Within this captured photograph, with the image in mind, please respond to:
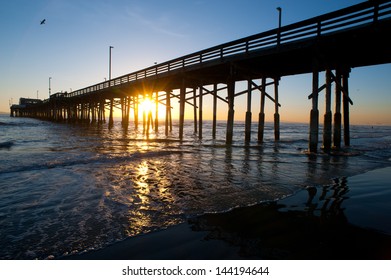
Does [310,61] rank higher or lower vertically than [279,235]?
higher

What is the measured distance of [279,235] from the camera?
2.72 metres

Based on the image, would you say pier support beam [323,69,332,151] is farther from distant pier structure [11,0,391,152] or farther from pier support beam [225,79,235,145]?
pier support beam [225,79,235,145]

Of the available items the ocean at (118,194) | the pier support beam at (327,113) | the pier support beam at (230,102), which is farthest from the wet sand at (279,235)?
the pier support beam at (230,102)

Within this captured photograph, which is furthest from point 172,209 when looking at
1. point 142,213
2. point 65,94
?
point 65,94

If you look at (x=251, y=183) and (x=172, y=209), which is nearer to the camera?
(x=172, y=209)

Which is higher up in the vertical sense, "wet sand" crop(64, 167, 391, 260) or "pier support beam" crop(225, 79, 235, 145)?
"pier support beam" crop(225, 79, 235, 145)

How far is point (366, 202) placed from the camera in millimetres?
3893

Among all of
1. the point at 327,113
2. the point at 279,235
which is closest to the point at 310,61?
the point at 327,113

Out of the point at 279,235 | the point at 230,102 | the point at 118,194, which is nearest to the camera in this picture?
the point at 279,235

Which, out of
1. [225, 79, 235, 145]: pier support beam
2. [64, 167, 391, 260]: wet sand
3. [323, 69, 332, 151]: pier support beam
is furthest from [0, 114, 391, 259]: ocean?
[225, 79, 235, 145]: pier support beam

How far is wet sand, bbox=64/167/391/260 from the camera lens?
2320 millimetres

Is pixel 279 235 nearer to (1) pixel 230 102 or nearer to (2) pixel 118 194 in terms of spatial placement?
Answer: (2) pixel 118 194

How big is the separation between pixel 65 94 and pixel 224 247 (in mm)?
46719
